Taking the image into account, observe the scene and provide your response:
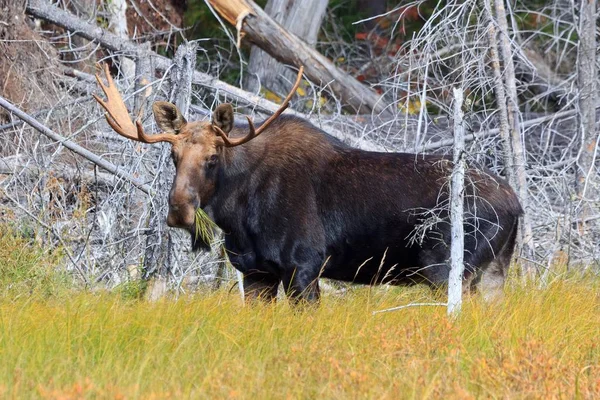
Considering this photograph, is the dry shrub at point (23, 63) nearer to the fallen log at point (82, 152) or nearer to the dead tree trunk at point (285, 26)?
the fallen log at point (82, 152)

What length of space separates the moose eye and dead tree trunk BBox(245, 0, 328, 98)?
20.8ft

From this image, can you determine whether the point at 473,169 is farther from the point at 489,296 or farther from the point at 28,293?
the point at 28,293

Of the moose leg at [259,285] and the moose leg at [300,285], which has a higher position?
the moose leg at [300,285]

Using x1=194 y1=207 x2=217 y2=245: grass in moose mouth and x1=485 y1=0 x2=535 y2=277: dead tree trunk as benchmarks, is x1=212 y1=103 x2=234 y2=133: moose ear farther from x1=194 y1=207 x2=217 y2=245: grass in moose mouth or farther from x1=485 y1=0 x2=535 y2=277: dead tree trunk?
x1=485 y1=0 x2=535 y2=277: dead tree trunk

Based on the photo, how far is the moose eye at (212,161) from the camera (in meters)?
6.98

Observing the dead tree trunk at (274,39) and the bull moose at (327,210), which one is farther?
the dead tree trunk at (274,39)

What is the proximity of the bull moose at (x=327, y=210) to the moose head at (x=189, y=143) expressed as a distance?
11 millimetres

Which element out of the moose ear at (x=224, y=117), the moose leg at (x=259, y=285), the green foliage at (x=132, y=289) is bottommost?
the green foliage at (x=132, y=289)

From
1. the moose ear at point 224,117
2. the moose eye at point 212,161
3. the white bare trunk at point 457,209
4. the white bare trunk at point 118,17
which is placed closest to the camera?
the white bare trunk at point 457,209

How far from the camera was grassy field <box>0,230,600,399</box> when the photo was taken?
4855 mm

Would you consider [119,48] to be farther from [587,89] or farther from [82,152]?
[587,89]

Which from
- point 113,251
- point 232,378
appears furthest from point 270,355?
point 113,251

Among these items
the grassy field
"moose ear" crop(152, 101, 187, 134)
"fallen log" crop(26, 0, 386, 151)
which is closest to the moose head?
"moose ear" crop(152, 101, 187, 134)

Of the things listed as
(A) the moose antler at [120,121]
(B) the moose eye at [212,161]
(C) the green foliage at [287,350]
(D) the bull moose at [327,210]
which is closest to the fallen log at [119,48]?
(D) the bull moose at [327,210]
